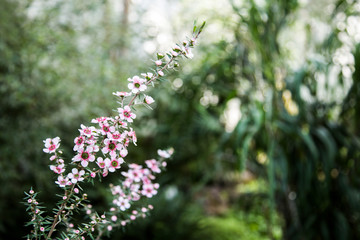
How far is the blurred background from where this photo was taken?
1418 mm

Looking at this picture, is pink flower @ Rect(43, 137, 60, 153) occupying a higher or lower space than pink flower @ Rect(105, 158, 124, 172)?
higher

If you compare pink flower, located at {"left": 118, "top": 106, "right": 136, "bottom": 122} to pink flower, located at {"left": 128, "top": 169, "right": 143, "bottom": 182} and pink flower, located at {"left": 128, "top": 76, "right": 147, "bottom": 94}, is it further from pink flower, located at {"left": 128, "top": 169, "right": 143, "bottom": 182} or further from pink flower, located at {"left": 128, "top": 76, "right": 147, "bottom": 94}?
pink flower, located at {"left": 128, "top": 169, "right": 143, "bottom": 182}

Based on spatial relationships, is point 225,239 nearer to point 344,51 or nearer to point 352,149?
point 352,149

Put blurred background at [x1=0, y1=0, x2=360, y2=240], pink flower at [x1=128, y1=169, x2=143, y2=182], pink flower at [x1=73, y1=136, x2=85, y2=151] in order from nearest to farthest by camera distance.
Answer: pink flower at [x1=73, y1=136, x2=85, y2=151] → pink flower at [x1=128, y1=169, x2=143, y2=182] → blurred background at [x1=0, y1=0, x2=360, y2=240]

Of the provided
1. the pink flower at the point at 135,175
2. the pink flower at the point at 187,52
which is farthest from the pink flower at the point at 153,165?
the pink flower at the point at 187,52

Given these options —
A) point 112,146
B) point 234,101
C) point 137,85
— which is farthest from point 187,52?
point 234,101

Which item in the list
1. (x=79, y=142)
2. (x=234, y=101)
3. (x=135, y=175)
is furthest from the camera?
(x=234, y=101)

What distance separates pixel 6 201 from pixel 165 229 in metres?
1.11

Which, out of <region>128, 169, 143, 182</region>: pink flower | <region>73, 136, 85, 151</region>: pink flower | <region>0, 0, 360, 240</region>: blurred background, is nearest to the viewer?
<region>73, 136, 85, 151</region>: pink flower

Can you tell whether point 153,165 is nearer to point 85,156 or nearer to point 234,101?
point 85,156

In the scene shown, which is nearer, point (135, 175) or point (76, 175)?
point (76, 175)

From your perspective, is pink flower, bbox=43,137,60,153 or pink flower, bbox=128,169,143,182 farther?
pink flower, bbox=128,169,143,182

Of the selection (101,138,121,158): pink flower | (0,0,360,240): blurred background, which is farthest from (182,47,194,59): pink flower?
(0,0,360,240): blurred background

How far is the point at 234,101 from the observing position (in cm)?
187
